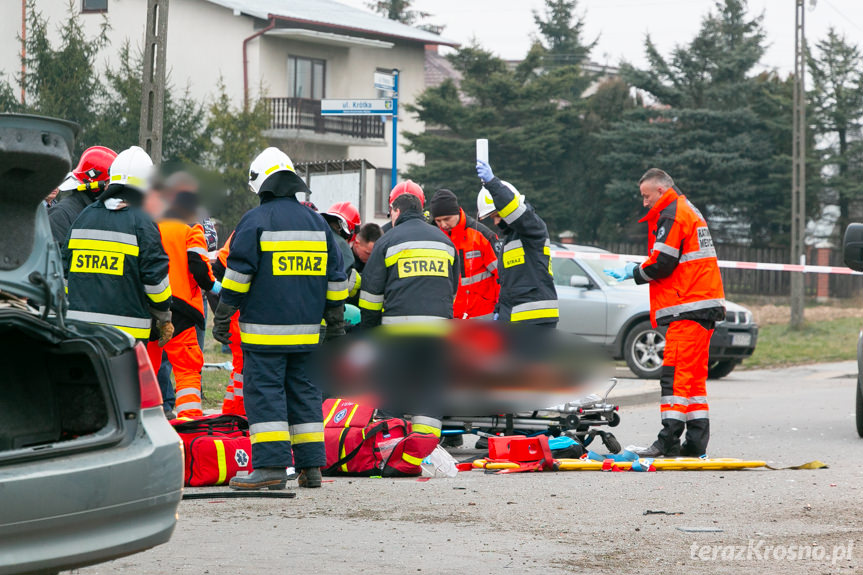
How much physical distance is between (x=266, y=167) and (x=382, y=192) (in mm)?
34468

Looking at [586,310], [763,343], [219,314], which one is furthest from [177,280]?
[763,343]

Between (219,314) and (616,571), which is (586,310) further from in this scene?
(616,571)

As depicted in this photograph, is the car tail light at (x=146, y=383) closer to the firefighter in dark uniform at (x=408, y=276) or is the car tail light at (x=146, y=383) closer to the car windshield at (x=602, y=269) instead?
the firefighter in dark uniform at (x=408, y=276)

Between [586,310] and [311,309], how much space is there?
9795 mm

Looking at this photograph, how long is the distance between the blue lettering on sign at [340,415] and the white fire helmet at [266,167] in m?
1.60

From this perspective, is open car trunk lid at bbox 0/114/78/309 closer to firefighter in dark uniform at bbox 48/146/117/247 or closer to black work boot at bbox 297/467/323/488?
black work boot at bbox 297/467/323/488

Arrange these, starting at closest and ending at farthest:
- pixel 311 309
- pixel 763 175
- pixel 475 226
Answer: pixel 311 309
pixel 475 226
pixel 763 175

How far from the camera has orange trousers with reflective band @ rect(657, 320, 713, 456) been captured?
9.20 meters

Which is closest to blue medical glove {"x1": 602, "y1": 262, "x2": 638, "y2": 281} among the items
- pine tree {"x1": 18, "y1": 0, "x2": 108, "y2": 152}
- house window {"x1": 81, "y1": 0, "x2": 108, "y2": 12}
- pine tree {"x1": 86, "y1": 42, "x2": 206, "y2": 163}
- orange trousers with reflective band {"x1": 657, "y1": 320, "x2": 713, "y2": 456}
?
orange trousers with reflective band {"x1": 657, "y1": 320, "x2": 713, "y2": 456}

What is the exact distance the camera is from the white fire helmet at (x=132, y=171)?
25.5 ft

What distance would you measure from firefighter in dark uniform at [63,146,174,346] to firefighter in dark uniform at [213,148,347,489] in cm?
55

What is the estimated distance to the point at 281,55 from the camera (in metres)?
40.0

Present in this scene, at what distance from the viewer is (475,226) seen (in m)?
10.2

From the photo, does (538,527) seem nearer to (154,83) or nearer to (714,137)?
(154,83)
